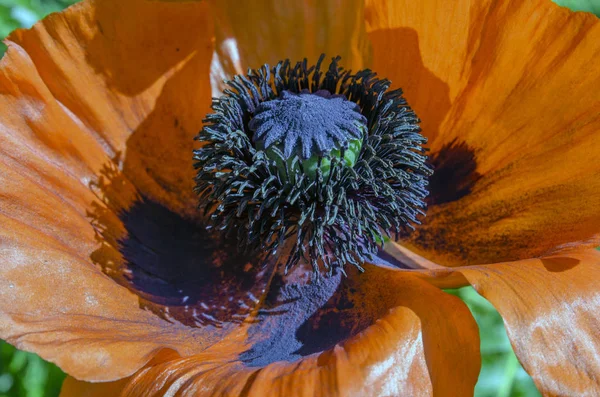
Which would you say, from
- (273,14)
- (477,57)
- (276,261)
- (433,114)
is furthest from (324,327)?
(273,14)

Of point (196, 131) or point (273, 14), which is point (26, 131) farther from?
point (273, 14)

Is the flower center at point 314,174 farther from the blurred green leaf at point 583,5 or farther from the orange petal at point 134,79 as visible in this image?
the blurred green leaf at point 583,5

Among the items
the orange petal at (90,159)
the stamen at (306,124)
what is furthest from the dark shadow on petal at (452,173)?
the orange petal at (90,159)

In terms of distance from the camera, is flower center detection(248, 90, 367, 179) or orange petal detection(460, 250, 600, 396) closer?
orange petal detection(460, 250, 600, 396)

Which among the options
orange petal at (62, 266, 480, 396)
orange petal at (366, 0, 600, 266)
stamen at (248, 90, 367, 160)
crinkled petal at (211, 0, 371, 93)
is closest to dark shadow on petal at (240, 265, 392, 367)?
orange petal at (62, 266, 480, 396)

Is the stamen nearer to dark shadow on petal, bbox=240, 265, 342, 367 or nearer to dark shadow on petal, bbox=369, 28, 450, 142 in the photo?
dark shadow on petal, bbox=369, 28, 450, 142

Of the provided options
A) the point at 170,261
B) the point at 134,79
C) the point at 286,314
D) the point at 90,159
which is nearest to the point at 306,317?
the point at 286,314
